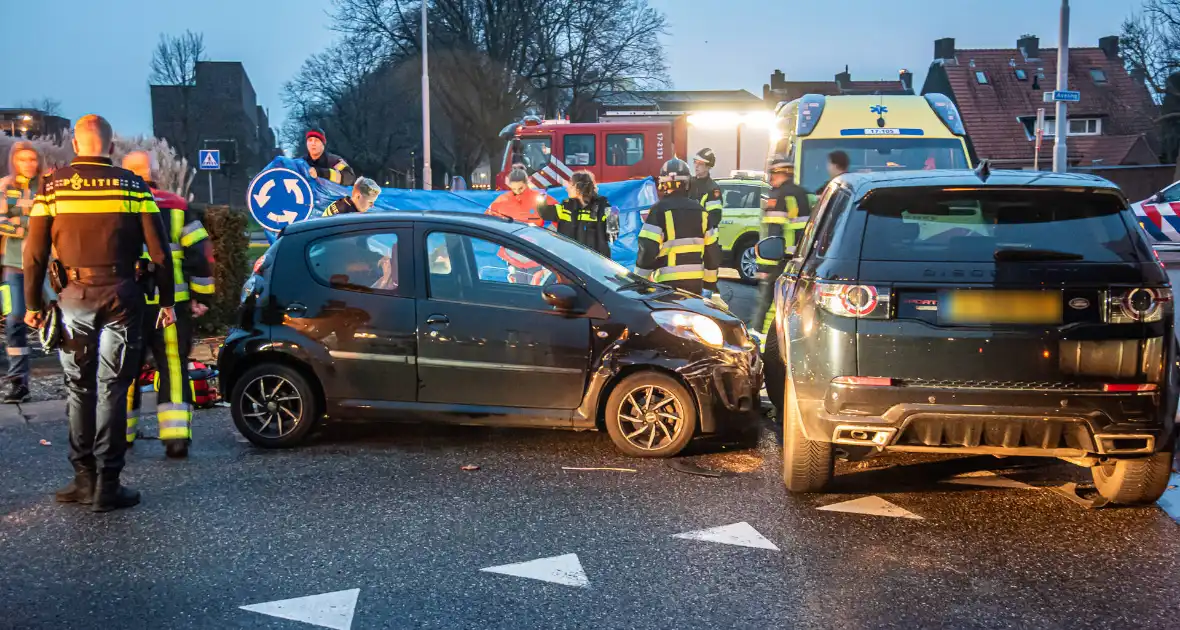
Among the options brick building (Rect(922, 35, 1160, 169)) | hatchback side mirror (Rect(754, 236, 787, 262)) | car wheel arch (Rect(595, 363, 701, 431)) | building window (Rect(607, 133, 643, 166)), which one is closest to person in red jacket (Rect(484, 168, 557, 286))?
hatchback side mirror (Rect(754, 236, 787, 262))

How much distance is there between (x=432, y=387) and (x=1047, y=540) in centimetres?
349

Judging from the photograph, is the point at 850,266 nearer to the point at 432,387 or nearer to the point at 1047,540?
the point at 1047,540

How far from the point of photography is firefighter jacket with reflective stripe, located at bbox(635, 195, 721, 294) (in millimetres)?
9000

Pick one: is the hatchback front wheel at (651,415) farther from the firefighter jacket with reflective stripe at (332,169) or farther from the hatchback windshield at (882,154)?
the hatchback windshield at (882,154)

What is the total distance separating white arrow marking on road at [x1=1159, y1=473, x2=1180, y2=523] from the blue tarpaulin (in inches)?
305

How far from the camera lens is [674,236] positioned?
29.7 ft

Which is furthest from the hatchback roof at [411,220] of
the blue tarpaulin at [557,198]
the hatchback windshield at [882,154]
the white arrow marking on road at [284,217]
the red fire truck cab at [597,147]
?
the red fire truck cab at [597,147]

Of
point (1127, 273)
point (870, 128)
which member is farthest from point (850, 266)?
point (870, 128)

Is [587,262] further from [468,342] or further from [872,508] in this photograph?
[872,508]

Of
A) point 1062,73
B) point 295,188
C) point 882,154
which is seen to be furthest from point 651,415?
point 1062,73

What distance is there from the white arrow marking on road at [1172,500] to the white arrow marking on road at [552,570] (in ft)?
9.47

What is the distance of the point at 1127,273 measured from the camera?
16.2ft

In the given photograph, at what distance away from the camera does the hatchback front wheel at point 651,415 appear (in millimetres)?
6551

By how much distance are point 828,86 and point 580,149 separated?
201 ft
